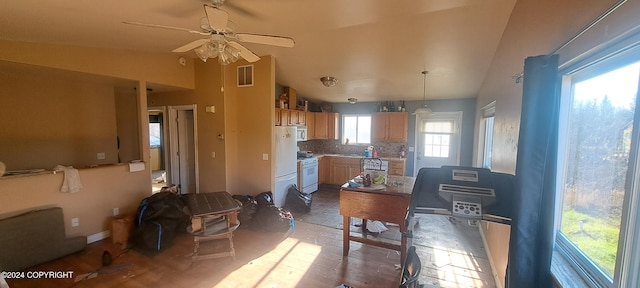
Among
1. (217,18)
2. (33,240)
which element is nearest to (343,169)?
(217,18)

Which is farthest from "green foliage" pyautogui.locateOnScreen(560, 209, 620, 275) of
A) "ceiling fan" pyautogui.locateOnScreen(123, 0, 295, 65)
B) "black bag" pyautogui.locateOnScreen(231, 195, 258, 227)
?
"black bag" pyautogui.locateOnScreen(231, 195, 258, 227)

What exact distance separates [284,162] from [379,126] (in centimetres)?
290

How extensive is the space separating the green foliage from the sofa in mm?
4629

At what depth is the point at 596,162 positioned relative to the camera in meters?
1.13

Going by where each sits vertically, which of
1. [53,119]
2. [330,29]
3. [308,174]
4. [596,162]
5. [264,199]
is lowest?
[264,199]

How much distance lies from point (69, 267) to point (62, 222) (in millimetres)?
563

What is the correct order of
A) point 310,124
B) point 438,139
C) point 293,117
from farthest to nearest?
point 310,124
point 438,139
point 293,117

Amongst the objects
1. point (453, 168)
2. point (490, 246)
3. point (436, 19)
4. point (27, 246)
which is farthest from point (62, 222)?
point (490, 246)

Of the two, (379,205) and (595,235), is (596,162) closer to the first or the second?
(595,235)

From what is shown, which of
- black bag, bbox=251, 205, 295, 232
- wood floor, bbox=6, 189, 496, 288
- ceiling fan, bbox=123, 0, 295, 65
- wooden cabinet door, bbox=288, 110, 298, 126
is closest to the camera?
ceiling fan, bbox=123, 0, 295, 65

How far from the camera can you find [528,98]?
1.27 m

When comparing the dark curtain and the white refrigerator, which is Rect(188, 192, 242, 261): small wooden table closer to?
the white refrigerator

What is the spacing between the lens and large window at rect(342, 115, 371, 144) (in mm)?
6434

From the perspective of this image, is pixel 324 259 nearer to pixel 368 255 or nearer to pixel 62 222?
pixel 368 255
